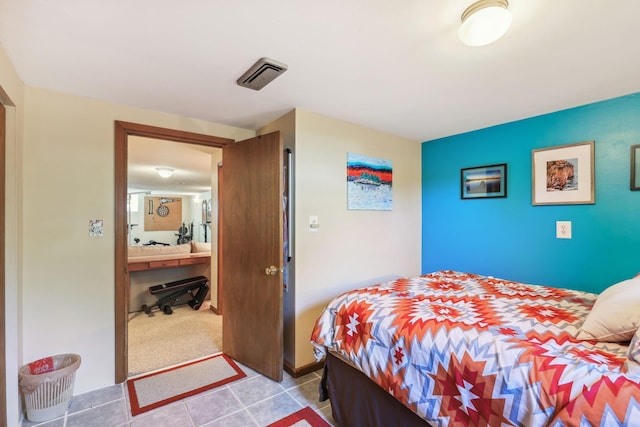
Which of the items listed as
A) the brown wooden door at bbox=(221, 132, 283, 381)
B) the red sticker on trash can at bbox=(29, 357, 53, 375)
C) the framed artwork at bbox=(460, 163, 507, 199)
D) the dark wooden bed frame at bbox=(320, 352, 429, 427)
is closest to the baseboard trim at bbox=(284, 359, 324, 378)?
the brown wooden door at bbox=(221, 132, 283, 381)

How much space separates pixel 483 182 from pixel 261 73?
2489 millimetres

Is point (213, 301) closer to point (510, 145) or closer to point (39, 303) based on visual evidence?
point (39, 303)

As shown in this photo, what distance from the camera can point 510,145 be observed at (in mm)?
2842

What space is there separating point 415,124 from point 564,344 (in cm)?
226

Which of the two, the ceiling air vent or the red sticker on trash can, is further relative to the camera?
the red sticker on trash can

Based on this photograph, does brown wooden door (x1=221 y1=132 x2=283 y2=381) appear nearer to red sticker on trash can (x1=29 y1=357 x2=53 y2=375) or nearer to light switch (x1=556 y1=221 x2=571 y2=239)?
red sticker on trash can (x1=29 y1=357 x2=53 y2=375)

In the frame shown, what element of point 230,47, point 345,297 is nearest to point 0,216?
point 230,47

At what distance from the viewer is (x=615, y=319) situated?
1.20m

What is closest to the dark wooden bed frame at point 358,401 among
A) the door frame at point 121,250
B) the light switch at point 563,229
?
the door frame at point 121,250

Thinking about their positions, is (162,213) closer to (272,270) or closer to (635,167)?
(272,270)

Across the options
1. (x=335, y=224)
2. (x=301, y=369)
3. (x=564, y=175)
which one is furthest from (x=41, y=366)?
(x=564, y=175)

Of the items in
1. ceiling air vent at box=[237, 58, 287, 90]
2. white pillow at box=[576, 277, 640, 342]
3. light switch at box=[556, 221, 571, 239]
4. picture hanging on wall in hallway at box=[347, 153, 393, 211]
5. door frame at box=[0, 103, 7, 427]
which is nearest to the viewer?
white pillow at box=[576, 277, 640, 342]

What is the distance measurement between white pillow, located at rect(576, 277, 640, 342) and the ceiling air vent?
2.04 meters

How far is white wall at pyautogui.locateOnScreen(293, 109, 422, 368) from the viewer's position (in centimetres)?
250
